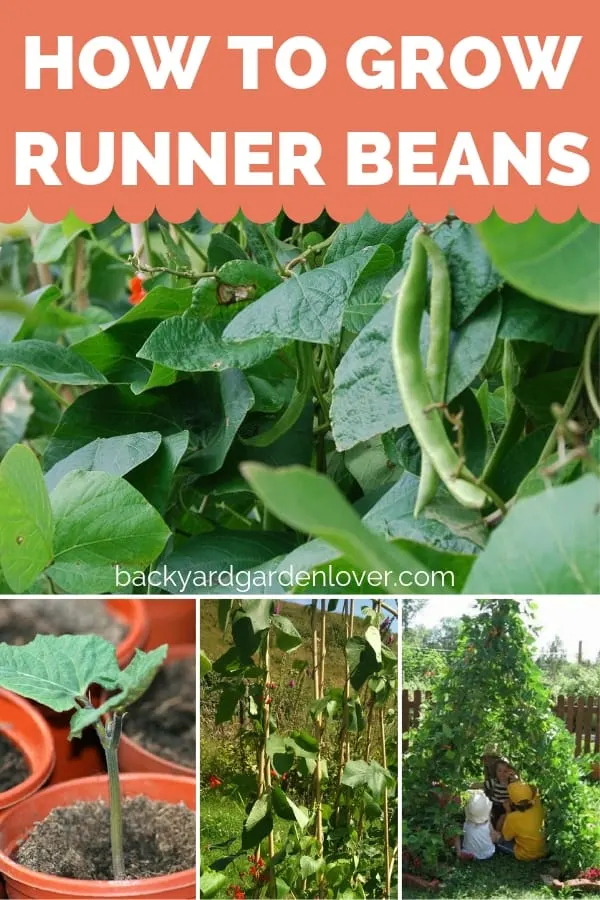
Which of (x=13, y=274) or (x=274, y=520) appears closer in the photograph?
(x=274, y=520)

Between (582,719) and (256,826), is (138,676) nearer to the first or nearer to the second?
(256,826)

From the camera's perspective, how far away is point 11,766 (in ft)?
1.97

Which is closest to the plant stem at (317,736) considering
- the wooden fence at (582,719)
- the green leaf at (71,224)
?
the wooden fence at (582,719)

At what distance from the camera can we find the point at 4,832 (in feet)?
1.71

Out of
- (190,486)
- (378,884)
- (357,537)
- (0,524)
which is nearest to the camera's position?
(357,537)

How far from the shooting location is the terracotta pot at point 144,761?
0.58 meters

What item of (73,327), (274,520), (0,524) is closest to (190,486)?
(274,520)

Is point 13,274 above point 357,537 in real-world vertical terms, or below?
above

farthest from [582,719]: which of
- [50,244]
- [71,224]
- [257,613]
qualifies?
[50,244]

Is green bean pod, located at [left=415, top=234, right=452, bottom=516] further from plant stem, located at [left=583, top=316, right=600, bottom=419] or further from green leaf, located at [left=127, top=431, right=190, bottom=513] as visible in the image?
green leaf, located at [left=127, top=431, right=190, bottom=513]

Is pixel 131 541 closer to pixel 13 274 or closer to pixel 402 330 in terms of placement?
pixel 402 330

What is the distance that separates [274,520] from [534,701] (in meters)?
0.33

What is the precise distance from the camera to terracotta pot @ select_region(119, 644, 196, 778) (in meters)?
0.58

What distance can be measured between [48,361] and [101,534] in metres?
0.18
